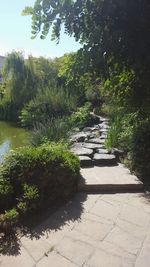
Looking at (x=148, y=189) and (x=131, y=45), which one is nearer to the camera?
(x=131, y=45)

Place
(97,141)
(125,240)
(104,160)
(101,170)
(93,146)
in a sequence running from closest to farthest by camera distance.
→ (125,240)
(101,170)
(104,160)
(93,146)
(97,141)

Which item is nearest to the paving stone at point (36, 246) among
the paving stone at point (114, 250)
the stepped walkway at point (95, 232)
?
the stepped walkway at point (95, 232)

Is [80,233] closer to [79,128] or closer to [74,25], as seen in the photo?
[74,25]

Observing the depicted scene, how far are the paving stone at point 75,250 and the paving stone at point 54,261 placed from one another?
5 cm

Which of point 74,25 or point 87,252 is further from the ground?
point 74,25

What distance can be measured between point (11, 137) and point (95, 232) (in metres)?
7.43

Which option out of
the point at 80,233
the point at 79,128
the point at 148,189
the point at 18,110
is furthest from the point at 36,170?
the point at 18,110

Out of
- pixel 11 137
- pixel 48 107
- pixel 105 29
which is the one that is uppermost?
pixel 105 29

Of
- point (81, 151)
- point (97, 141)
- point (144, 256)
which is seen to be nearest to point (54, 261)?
point (144, 256)

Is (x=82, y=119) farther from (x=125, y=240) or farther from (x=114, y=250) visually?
(x=114, y=250)

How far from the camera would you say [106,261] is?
2764mm

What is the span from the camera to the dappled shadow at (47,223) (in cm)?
304

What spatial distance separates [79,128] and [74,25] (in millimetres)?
5403

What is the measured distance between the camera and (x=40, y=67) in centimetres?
1727
